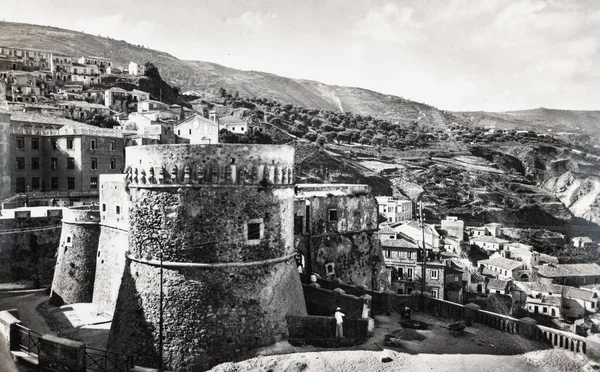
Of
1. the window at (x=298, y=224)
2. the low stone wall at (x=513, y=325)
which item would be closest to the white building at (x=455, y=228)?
the window at (x=298, y=224)

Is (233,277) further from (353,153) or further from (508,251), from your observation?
(353,153)

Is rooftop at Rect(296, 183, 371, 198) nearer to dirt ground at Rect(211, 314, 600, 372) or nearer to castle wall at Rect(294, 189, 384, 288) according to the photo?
castle wall at Rect(294, 189, 384, 288)

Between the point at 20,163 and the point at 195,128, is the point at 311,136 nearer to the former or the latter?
the point at 195,128

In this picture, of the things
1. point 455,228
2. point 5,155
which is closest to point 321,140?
point 455,228

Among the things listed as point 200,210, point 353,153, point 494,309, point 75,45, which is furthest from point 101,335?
point 75,45

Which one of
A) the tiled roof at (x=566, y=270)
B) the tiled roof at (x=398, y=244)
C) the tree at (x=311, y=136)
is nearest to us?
the tiled roof at (x=398, y=244)

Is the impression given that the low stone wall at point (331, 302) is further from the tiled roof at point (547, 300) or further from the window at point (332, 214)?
the tiled roof at point (547, 300)

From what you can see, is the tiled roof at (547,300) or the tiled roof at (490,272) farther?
the tiled roof at (490,272)

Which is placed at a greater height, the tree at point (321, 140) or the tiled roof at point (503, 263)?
the tree at point (321, 140)
